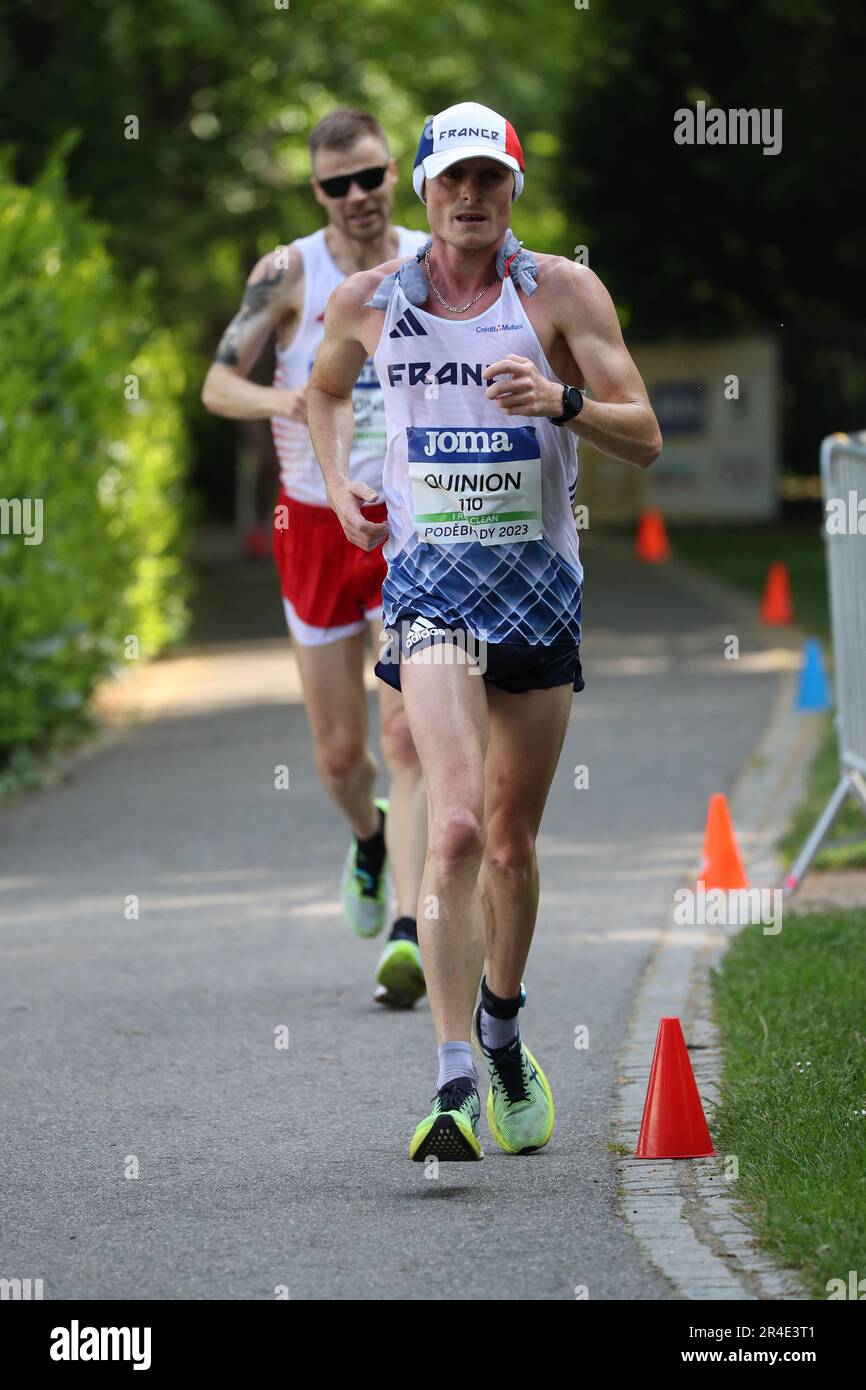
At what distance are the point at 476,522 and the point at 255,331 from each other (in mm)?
2500

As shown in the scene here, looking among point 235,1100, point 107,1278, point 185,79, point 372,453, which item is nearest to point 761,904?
point 372,453

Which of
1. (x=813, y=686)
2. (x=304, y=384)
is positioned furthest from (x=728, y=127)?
(x=304, y=384)

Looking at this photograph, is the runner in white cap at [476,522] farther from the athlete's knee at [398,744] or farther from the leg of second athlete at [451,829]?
the athlete's knee at [398,744]

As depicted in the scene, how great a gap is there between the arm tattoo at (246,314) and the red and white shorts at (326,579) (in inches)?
23.1

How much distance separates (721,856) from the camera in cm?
862

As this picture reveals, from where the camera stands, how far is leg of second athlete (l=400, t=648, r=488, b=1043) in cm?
521

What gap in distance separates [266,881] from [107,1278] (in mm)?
4871

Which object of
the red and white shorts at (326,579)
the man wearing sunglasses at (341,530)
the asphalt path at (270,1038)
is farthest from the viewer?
the red and white shorts at (326,579)

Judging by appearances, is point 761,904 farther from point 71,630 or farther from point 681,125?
point 681,125

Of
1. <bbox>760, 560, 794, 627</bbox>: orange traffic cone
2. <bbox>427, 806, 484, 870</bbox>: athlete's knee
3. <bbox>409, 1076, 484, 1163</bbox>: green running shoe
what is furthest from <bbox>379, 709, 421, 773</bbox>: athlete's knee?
<bbox>760, 560, 794, 627</bbox>: orange traffic cone

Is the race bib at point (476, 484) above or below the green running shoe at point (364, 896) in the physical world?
above

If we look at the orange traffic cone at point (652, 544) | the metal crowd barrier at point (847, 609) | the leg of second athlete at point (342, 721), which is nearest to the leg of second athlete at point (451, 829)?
the leg of second athlete at point (342, 721)
